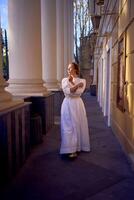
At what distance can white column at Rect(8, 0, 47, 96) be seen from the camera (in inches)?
308

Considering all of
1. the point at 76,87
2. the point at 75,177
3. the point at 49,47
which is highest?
the point at 49,47

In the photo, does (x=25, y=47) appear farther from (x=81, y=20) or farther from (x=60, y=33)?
(x=81, y=20)

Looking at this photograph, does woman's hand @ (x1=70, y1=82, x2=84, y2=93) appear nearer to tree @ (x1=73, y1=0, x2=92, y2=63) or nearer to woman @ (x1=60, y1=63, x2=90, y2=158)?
woman @ (x1=60, y1=63, x2=90, y2=158)

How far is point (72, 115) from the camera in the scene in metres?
6.41

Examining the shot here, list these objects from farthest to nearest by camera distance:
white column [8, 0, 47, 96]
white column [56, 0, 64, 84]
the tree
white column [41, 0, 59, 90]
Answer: the tree
white column [56, 0, 64, 84]
white column [41, 0, 59, 90]
white column [8, 0, 47, 96]

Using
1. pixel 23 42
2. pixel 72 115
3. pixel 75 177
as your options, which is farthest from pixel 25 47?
pixel 75 177

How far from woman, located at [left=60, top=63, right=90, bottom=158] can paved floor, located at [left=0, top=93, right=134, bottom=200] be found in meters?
0.30

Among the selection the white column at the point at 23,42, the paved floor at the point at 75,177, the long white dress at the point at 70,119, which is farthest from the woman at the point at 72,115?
the white column at the point at 23,42

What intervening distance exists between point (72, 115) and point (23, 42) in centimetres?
265

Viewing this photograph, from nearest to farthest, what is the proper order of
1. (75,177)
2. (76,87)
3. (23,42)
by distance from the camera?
(75,177), (76,87), (23,42)

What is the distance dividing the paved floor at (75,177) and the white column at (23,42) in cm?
204

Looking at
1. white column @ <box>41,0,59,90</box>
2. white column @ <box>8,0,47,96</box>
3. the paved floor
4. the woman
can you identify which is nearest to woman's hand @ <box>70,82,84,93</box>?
the woman

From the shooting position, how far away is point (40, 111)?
8.83m

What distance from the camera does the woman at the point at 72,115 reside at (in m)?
6.34
